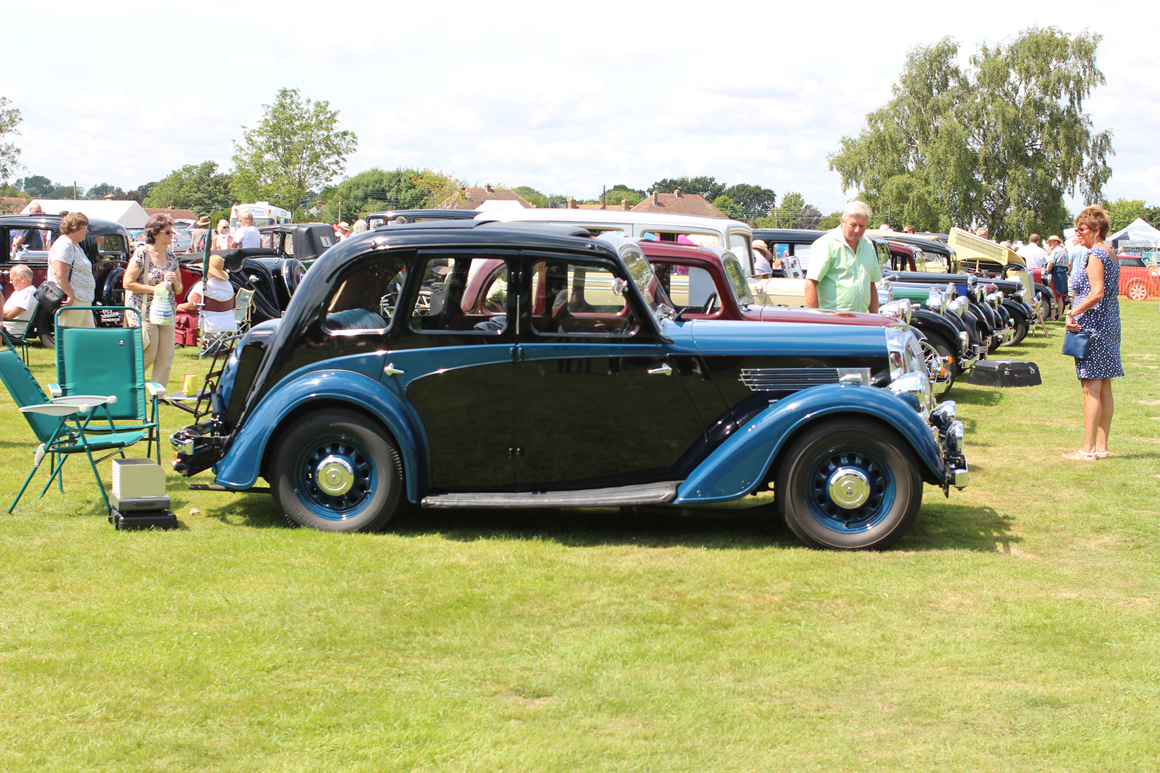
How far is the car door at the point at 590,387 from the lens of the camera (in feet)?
18.8

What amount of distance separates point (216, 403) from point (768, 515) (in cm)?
346

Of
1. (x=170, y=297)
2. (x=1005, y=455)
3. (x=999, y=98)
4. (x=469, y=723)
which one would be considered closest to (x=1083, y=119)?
(x=999, y=98)

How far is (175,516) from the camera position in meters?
6.06

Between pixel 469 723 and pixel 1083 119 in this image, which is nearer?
pixel 469 723

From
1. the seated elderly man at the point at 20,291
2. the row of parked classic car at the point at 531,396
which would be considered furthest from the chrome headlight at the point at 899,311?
the seated elderly man at the point at 20,291

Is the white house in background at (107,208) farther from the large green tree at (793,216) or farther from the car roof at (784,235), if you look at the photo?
the large green tree at (793,216)

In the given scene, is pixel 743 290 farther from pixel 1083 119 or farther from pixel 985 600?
pixel 1083 119

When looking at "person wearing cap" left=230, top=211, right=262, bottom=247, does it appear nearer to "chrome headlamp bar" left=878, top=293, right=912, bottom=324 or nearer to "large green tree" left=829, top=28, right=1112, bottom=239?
"chrome headlamp bar" left=878, top=293, right=912, bottom=324

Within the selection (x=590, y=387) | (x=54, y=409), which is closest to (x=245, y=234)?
(x=54, y=409)

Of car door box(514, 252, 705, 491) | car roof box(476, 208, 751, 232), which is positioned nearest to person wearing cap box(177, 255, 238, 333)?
car roof box(476, 208, 751, 232)

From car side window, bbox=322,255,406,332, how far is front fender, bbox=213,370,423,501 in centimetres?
30

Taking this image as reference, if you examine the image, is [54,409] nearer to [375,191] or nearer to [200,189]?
[375,191]

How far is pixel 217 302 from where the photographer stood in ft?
38.9

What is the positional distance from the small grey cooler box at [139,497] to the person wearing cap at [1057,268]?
15.7 meters
